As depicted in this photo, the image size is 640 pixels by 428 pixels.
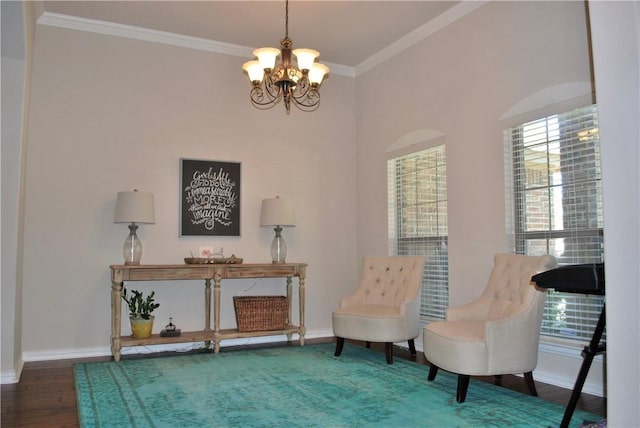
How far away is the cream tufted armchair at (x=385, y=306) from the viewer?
13.7 feet

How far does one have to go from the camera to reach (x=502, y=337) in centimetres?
315

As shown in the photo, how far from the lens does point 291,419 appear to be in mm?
2824

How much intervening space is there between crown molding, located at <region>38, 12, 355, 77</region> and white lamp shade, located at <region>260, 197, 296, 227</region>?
1.58 meters

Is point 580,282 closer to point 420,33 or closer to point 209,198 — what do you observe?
point 420,33

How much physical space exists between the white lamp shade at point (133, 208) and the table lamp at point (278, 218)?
3.68ft

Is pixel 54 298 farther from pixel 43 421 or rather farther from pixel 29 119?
pixel 43 421

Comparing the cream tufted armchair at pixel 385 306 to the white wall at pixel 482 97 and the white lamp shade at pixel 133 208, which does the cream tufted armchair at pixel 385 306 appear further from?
the white lamp shade at pixel 133 208

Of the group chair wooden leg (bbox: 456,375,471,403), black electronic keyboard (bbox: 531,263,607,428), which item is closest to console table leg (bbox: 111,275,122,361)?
chair wooden leg (bbox: 456,375,471,403)

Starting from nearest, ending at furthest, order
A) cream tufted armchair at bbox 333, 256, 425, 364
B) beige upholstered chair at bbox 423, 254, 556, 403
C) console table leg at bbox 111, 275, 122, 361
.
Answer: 1. beige upholstered chair at bbox 423, 254, 556, 403
2. cream tufted armchair at bbox 333, 256, 425, 364
3. console table leg at bbox 111, 275, 122, 361

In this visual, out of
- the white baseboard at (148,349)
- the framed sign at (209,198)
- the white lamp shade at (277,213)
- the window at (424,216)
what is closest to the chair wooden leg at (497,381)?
the window at (424,216)

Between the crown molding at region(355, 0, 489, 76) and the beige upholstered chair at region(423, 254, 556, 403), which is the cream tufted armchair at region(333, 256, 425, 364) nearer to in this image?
the beige upholstered chair at region(423, 254, 556, 403)

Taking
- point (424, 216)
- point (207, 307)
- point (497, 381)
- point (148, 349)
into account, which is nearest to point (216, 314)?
point (207, 307)

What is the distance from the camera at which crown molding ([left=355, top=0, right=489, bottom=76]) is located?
4.45 metres

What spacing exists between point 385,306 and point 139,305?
2.16 meters
